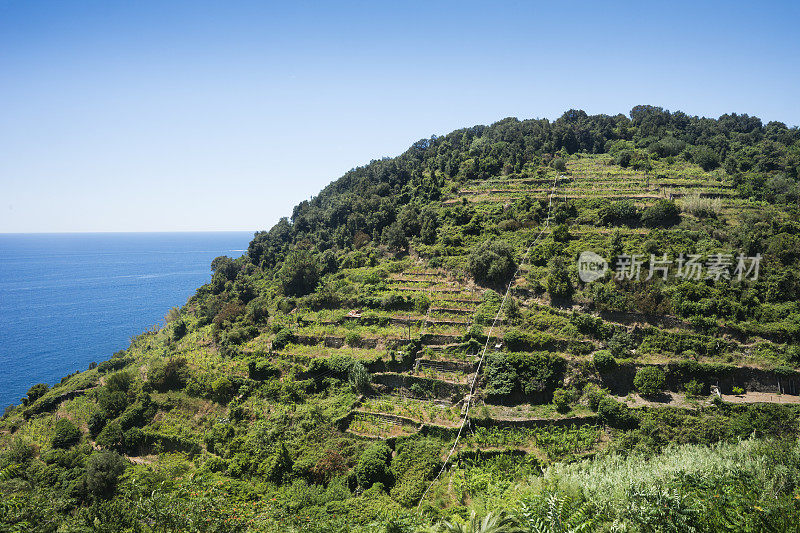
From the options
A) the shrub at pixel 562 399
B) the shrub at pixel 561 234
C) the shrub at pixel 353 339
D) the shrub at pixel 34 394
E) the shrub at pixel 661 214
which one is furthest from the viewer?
the shrub at pixel 561 234

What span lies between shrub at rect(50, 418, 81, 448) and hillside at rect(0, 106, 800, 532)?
116 millimetres

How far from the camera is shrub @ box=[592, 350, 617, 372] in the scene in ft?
79.9

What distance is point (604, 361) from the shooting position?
24.3 metres

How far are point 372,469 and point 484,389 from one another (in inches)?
375

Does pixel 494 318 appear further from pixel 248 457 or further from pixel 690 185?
pixel 690 185

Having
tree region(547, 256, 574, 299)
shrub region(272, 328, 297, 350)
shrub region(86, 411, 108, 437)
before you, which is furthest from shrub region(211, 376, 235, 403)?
tree region(547, 256, 574, 299)

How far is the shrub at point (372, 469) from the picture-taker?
67.9 feet

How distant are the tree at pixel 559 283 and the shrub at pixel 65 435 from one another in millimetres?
39762

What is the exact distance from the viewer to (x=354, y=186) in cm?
7444

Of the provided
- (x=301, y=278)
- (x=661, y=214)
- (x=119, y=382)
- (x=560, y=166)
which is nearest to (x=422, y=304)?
(x=301, y=278)

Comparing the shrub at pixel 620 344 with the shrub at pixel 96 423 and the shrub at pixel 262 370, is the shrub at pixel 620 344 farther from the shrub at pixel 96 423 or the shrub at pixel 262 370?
the shrub at pixel 96 423

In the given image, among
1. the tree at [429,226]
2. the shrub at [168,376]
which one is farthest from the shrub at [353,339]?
the tree at [429,226]

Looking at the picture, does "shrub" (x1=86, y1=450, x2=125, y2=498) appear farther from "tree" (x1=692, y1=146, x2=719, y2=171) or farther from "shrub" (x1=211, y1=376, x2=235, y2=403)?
"tree" (x1=692, y1=146, x2=719, y2=171)

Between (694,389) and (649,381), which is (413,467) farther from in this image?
(694,389)
